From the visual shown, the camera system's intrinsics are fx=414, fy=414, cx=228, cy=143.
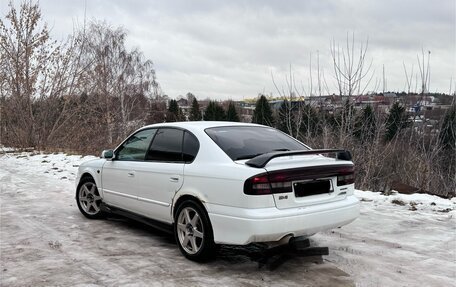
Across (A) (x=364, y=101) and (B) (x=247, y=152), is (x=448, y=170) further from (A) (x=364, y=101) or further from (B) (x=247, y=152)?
(B) (x=247, y=152)

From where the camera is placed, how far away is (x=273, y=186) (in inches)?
156

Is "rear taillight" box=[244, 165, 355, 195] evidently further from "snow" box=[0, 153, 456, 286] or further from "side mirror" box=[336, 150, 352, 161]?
"snow" box=[0, 153, 456, 286]

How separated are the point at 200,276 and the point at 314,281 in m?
1.12

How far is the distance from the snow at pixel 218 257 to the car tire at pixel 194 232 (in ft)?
0.41

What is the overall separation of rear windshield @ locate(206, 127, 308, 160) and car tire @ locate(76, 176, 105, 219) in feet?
8.63

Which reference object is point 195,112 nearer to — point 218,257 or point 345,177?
point 218,257

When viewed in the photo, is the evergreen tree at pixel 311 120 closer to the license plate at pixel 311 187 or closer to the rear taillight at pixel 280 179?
the license plate at pixel 311 187

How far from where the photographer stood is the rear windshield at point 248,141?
4.50 meters

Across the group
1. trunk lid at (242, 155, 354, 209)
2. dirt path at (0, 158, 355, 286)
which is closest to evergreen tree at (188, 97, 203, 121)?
dirt path at (0, 158, 355, 286)

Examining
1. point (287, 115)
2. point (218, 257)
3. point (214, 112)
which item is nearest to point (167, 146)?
point (218, 257)

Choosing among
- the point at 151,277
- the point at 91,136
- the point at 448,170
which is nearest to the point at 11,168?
the point at 91,136

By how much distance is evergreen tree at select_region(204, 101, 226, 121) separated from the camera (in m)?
57.1

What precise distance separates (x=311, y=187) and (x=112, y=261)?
7.57 feet

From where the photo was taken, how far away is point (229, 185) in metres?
4.08
